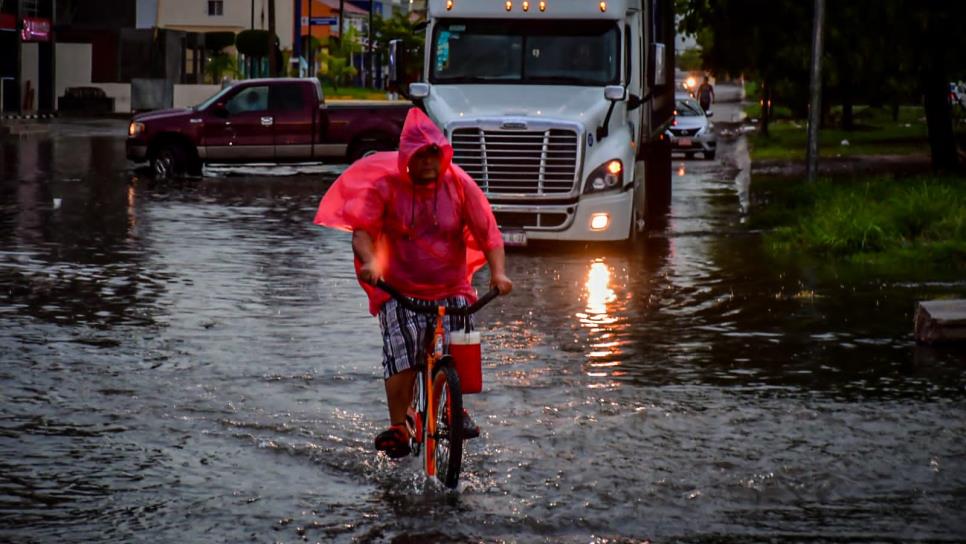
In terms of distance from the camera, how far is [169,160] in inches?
1293

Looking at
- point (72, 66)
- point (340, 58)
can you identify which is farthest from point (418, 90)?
point (340, 58)

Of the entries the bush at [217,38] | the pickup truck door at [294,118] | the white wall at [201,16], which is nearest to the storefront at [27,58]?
the white wall at [201,16]

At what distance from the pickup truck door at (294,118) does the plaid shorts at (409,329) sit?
83.4ft

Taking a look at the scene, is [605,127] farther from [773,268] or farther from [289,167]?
[289,167]

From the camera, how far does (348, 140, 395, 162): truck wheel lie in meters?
33.5

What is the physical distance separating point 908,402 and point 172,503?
4528 millimetres

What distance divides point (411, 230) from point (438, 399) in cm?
76

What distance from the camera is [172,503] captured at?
7.61 metres

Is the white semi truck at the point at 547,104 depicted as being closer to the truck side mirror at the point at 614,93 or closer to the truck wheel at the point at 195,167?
the truck side mirror at the point at 614,93

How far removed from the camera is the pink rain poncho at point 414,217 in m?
8.00

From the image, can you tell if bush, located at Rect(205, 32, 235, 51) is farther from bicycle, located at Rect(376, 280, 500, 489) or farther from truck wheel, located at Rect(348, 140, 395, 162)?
bicycle, located at Rect(376, 280, 500, 489)

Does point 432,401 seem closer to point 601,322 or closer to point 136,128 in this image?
point 601,322

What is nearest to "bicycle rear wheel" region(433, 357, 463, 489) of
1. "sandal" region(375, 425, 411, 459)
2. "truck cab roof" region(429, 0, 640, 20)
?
"sandal" region(375, 425, 411, 459)

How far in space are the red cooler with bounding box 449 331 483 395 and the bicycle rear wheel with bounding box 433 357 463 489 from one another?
128 mm
